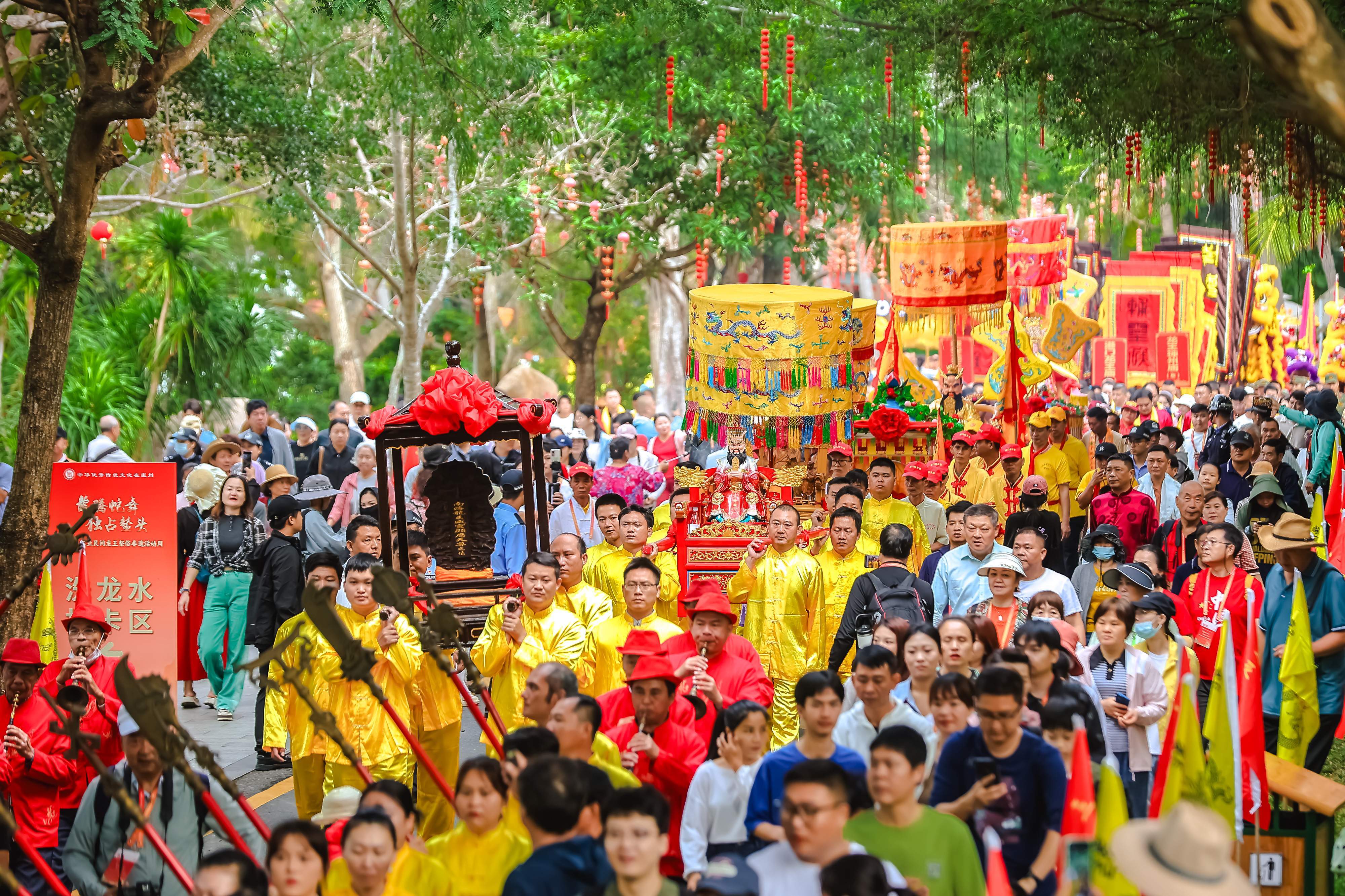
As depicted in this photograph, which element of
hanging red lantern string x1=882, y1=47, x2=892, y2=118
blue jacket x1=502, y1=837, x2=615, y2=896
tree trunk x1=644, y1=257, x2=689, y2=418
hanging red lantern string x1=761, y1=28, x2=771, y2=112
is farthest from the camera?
tree trunk x1=644, y1=257, x2=689, y2=418

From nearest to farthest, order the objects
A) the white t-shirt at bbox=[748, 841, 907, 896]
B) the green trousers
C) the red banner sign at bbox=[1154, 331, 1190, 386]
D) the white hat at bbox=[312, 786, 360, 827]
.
A: the white t-shirt at bbox=[748, 841, 907, 896]
the white hat at bbox=[312, 786, 360, 827]
the green trousers
the red banner sign at bbox=[1154, 331, 1190, 386]

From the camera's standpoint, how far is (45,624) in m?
8.98

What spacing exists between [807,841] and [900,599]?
3.87 m

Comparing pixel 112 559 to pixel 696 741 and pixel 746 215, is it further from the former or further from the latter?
pixel 746 215

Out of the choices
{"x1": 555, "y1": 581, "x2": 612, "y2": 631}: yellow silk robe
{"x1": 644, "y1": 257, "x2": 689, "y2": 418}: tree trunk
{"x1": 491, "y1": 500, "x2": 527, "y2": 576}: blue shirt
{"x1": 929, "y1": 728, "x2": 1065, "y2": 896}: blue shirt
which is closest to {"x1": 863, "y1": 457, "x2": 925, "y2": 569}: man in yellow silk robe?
{"x1": 491, "y1": 500, "x2": 527, "y2": 576}: blue shirt

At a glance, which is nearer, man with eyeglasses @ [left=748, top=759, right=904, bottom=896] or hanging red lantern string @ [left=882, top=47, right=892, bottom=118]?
man with eyeglasses @ [left=748, top=759, right=904, bottom=896]

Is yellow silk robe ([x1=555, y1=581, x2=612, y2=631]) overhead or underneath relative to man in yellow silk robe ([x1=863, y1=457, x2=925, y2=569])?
underneath

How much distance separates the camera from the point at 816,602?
9148 millimetres

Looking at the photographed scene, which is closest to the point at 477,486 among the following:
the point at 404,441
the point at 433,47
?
the point at 404,441

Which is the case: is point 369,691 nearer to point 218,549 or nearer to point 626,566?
point 626,566

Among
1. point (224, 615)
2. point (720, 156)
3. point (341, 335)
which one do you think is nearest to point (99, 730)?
point (224, 615)

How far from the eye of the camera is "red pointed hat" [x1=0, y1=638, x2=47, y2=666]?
6.73 metres

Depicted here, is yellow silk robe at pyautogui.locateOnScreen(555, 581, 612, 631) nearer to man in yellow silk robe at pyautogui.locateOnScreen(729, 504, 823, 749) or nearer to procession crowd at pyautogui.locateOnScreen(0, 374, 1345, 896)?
procession crowd at pyautogui.locateOnScreen(0, 374, 1345, 896)

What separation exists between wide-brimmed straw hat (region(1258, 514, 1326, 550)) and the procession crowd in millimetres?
14
